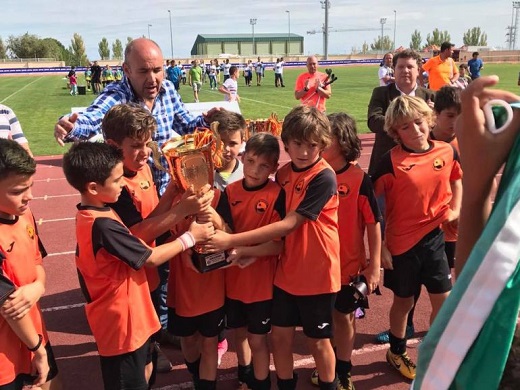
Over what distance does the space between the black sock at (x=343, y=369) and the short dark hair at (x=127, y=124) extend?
197 centimetres

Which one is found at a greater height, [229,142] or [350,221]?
[229,142]

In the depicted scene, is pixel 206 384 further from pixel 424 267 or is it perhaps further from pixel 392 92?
pixel 392 92

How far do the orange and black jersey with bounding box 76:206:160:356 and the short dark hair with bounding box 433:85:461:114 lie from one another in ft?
8.10

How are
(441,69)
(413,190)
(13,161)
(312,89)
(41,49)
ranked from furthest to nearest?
(41,49), (441,69), (312,89), (413,190), (13,161)

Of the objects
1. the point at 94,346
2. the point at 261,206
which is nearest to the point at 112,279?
the point at 261,206

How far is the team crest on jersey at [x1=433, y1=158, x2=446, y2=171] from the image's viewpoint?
9.82 feet

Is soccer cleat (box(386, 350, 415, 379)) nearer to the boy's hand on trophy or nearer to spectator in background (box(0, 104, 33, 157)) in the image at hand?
the boy's hand on trophy

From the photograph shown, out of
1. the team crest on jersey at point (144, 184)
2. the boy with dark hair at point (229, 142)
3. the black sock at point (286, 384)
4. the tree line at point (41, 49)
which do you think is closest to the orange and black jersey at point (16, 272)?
the team crest on jersey at point (144, 184)

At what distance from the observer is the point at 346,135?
9.18 feet

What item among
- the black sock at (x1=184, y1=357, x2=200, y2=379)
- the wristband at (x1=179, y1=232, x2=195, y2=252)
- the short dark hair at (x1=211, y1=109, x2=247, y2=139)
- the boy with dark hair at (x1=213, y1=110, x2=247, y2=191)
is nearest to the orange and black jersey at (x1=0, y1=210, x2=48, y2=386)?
the wristband at (x1=179, y1=232, x2=195, y2=252)

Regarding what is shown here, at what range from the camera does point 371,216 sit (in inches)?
111

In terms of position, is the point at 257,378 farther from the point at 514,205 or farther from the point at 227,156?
the point at 514,205

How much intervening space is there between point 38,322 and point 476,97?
7.94 feet

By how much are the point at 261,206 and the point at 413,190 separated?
1.05 m
